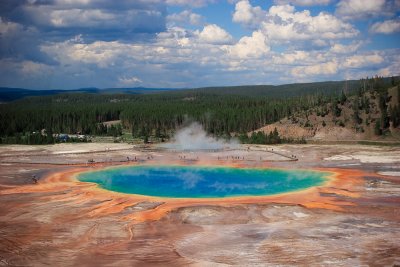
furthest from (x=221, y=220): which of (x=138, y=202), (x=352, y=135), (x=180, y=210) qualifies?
(x=352, y=135)

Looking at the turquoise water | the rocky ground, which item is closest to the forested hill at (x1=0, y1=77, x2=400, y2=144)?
the turquoise water

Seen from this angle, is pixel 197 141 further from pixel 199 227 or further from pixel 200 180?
pixel 199 227

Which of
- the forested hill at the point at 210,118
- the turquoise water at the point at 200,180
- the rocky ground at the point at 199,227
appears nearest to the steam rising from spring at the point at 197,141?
the forested hill at the point at 210,118

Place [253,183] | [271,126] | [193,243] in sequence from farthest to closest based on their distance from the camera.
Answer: [271,126]
[253,183]
[193,243]

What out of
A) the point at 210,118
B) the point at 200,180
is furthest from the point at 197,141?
the point at 200,180

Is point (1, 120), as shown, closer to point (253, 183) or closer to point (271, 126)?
point (271, 126)
